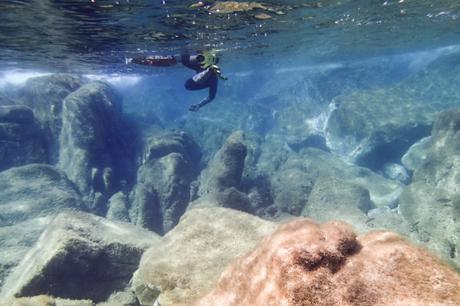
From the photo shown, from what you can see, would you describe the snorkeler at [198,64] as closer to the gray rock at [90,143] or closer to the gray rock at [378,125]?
the gray rock at [90,143]

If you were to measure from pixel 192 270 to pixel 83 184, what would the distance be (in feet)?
40.2

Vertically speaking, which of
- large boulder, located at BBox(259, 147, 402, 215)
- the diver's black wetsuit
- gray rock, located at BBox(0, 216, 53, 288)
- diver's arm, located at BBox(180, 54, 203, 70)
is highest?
diver's arm, located at BBox(180, 54, 203, 70)

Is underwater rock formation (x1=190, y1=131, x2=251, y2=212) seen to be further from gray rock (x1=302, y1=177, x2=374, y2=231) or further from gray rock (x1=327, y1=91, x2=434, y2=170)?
gray rock (x1=327, y1=91, x2=434, y2=170)

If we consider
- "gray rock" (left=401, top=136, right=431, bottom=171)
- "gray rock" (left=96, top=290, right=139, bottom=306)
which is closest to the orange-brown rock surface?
"gray rock" (left=96, top=290, right=139, bottom=306)

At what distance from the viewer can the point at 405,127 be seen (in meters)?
17.3

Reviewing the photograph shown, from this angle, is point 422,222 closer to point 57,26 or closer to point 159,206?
point 159,206

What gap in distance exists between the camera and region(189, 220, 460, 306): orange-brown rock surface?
2.19m

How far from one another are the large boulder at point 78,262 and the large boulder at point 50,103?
12680 mm

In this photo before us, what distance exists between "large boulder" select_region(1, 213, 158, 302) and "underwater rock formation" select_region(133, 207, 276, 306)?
178 cm

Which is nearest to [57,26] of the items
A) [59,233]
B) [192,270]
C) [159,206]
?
[159,206]

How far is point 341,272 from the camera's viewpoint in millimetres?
2527

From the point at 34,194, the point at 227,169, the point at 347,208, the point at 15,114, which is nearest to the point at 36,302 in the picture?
the point at 227,169

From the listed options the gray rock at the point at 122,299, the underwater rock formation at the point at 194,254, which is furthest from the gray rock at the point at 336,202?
the gray rock at the point at 122,299

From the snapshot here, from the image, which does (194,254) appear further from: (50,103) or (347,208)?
(50,103)
